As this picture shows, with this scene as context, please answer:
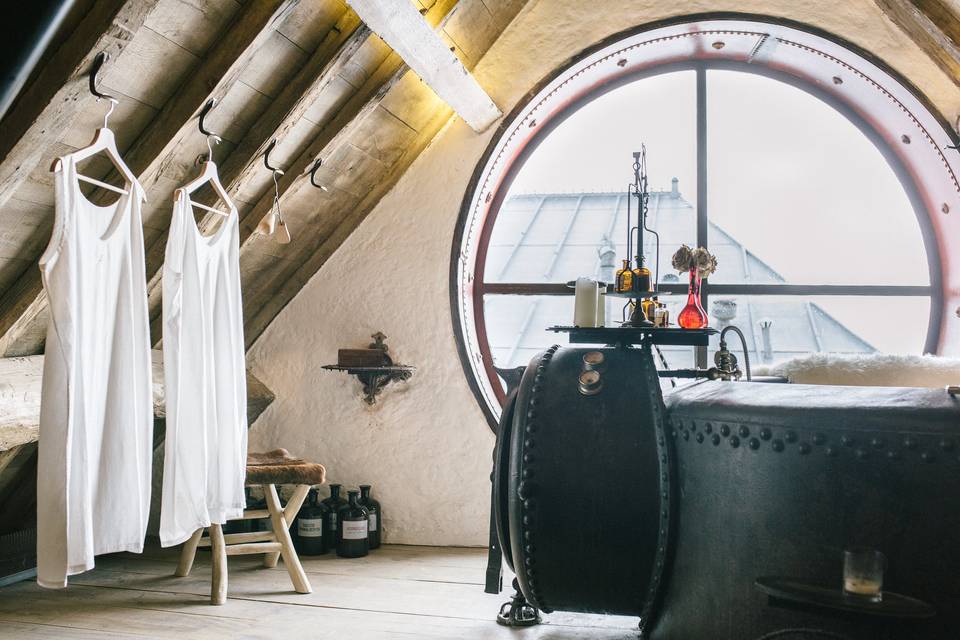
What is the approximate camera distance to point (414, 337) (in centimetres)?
384

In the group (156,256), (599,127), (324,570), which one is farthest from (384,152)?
(599,127)

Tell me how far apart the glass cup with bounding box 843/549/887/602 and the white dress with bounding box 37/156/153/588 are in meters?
1.72

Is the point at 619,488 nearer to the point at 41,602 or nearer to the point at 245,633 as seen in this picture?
the point at 245,633

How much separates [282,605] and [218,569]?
0.90 feet

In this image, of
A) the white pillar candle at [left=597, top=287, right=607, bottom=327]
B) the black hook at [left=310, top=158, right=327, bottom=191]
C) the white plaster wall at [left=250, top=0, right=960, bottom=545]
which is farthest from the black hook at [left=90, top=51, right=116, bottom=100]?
the white plaster wall at [left=250, top=0, right=960, bottom=545]

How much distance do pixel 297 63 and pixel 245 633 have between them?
195 cm

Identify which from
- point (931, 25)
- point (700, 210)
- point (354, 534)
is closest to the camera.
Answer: point (931, 25)

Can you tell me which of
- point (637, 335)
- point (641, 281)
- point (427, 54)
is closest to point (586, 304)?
point (637, 335)

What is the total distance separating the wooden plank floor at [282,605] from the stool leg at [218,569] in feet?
0.13

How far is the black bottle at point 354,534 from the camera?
11.5ft

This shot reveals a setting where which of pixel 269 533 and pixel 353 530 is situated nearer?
pixel 269 533

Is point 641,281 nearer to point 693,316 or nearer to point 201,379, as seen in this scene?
point 693,316

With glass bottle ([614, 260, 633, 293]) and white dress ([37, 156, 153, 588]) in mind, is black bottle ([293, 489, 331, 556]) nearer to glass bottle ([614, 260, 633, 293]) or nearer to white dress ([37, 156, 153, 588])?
white dress ([37, 156, 153, 588])

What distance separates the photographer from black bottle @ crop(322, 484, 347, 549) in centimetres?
362
